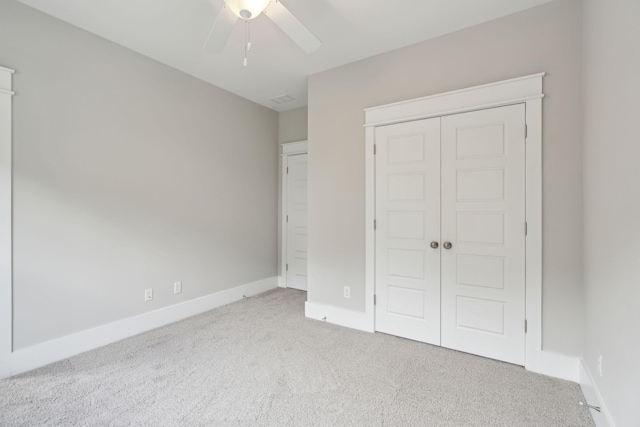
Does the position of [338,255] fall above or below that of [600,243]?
below

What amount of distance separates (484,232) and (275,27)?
2.42m

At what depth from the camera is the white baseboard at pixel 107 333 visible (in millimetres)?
2125

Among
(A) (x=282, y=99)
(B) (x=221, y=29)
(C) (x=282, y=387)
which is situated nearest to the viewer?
(B) (x=221, y=29)

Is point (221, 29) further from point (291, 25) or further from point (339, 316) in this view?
point (339, 316)

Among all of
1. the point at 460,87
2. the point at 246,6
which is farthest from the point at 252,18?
the point at 460,87

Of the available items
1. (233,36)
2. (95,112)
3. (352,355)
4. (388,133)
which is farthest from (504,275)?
(95,112)

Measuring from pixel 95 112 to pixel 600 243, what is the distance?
3.85m

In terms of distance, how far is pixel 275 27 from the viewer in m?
2.38

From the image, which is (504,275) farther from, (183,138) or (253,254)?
(183,138)

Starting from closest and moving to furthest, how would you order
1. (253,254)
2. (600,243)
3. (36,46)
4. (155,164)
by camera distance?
(600,243)
(36,46)
(155,164)
(253,254)

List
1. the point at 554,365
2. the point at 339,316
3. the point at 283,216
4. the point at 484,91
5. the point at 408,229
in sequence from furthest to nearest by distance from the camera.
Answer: the point at 283,216, the point at 339,316, the point at 408,229, the point at 484,91, the point at 554,365

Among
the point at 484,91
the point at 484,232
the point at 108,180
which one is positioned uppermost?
the point at 484,91

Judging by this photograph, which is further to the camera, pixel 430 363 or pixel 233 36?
pixel 233 36

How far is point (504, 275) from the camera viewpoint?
2.26 m
